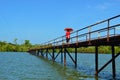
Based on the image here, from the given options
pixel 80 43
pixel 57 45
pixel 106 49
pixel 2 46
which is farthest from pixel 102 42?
pixel 2 46

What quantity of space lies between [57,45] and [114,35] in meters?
21.9

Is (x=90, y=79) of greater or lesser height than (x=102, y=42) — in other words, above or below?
below

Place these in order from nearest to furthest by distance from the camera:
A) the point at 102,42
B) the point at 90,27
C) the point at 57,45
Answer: the point at 102,42 < the point at 90,27 < the point at 57,45

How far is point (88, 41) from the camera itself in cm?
2697

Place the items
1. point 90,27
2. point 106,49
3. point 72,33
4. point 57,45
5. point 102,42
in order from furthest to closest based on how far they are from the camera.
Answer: point 106,49 → point 57,45 → point 72,33 → point 90,27 → point 102,42

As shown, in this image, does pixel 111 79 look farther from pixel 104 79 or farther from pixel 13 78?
pixel 13 78

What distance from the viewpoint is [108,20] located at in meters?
21.9

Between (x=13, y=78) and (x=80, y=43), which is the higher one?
(x=80, y=43)

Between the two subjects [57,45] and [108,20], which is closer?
[108,20]

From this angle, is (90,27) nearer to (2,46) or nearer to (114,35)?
(114,35)

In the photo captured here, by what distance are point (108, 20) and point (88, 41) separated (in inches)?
208

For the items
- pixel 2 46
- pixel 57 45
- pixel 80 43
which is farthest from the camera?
pixel 2 46

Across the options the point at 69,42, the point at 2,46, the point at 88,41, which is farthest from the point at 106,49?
the point at 88,41

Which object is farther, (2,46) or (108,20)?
(2,46)
